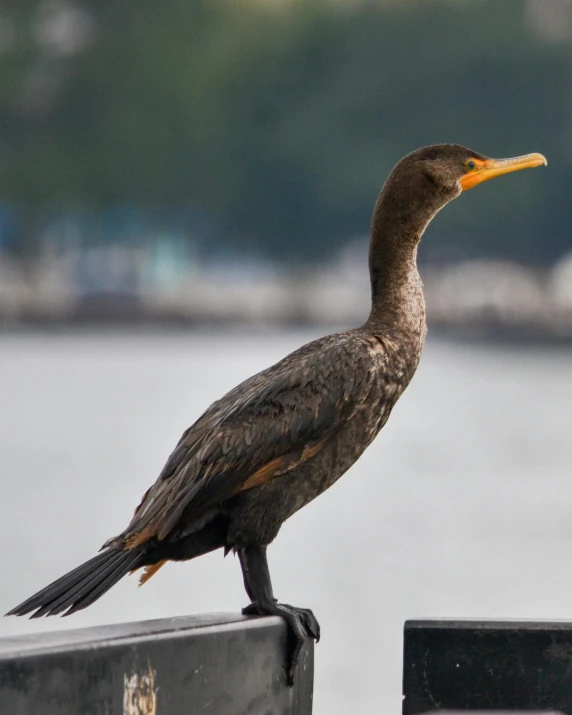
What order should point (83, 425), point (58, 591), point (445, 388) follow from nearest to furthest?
point (58, 591)
point (83, 425)
point (445, 388)

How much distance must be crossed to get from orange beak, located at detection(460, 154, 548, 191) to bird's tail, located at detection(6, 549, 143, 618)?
1.51 m

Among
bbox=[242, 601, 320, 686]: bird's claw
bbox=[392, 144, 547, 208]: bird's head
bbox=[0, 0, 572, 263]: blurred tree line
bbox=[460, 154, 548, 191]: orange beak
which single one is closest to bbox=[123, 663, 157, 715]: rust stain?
bbox=[242, 601, 320, 686]: bird's claw

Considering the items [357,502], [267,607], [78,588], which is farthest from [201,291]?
[78,588]

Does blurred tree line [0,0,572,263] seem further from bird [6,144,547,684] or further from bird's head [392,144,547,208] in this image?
bird [6,144,547,684]

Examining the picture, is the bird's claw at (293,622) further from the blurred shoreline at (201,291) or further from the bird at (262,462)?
the blurred shoreline at (201,291)

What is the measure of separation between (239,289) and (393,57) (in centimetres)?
1037

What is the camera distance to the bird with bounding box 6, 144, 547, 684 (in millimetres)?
3830

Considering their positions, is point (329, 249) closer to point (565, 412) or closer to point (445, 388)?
point (445, 388)

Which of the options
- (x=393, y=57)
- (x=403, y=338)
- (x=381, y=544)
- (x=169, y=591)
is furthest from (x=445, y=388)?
(x=403, y=338)

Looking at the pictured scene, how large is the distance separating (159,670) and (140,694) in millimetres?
75

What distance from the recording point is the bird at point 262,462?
3.83m

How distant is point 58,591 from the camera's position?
11.9 feet

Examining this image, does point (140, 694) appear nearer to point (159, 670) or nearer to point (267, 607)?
point (159, 670)

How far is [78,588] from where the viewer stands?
366cm
